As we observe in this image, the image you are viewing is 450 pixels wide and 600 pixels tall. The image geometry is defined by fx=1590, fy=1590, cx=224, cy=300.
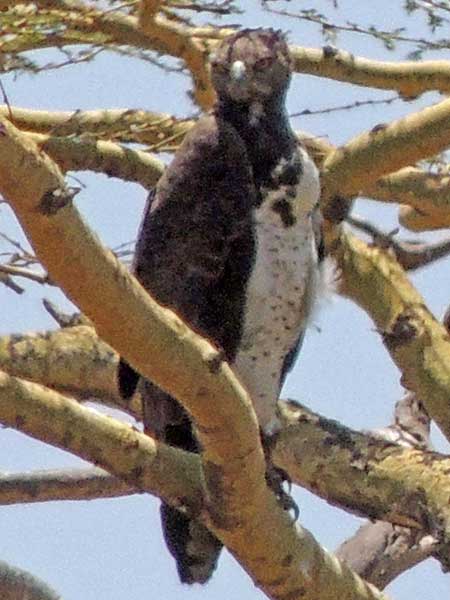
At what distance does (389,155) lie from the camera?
14.8ft

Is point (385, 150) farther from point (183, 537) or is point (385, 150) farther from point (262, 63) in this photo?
point (183, 537)

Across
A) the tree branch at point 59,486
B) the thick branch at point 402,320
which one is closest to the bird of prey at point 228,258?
the tree branch at point 59,486

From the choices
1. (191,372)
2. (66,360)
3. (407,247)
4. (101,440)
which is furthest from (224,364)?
(407,247)

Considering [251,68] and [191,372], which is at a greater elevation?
[191,372]

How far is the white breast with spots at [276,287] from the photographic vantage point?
391cm

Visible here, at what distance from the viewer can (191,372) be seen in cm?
276

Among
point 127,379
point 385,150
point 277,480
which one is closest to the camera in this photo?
point 127,379

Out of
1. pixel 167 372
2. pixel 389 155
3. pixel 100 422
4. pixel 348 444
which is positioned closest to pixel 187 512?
pixel 100 422

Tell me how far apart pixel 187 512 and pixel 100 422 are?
1.08ft

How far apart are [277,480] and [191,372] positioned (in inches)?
54.6

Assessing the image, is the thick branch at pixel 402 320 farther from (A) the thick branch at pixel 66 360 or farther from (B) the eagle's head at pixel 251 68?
(A) the thick branch at pixel 66 360

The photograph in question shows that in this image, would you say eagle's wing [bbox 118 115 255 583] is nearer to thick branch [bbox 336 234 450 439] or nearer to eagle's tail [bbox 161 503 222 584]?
eagle's tail [bbox 161 503 222 584]

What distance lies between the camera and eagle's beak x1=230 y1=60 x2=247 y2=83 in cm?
424

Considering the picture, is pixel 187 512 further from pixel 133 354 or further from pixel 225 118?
pixel 225 118
